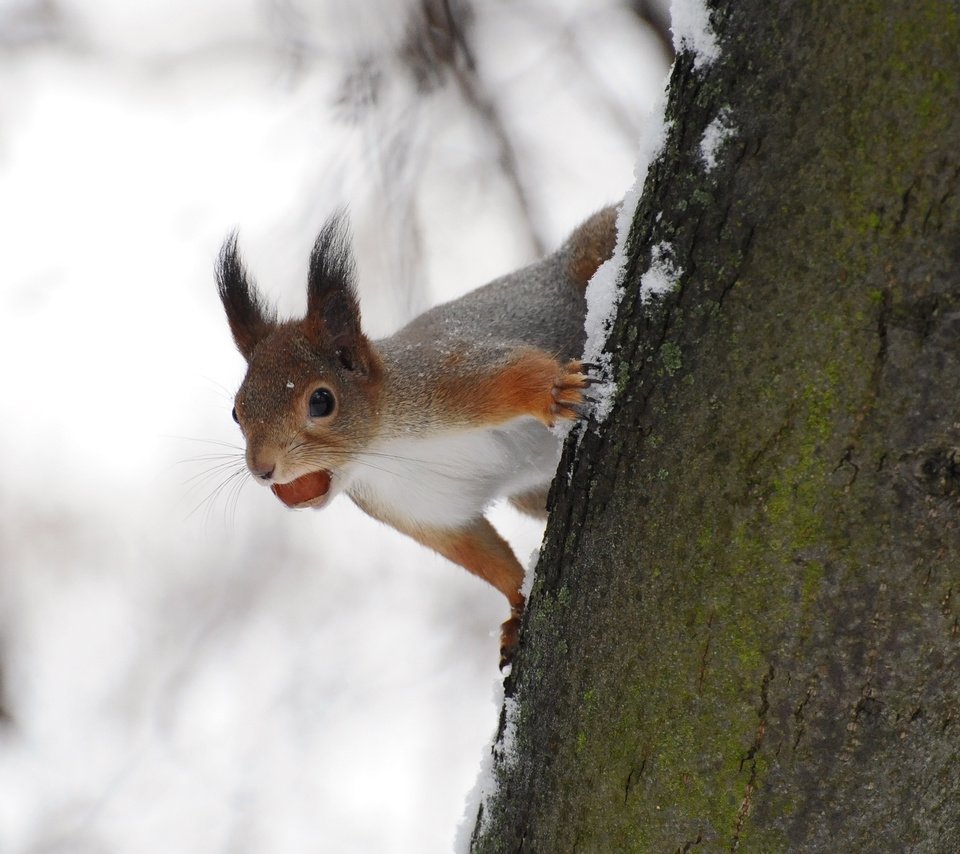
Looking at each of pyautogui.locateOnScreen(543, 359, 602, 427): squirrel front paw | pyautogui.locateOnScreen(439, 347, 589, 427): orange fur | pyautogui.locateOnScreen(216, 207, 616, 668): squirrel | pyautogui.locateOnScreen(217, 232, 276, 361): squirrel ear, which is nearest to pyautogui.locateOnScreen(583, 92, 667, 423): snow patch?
pyautogui.locateOnScreen(543, 359, 602, 427): squirrel front paw

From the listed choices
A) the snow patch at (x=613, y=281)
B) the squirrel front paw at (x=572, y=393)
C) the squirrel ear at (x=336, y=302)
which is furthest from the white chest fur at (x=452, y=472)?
the snow patch at (x=613, y=281)

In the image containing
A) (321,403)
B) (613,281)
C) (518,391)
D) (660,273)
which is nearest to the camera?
(660,273)

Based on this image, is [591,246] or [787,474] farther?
[591,246]

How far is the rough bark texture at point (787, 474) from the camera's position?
3.47ft

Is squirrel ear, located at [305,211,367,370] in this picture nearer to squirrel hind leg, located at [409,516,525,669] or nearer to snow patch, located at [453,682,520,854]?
squirrel hind leg, located at [409,516,525,669]

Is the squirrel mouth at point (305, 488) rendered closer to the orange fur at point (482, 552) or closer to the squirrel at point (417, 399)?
the squirrel at point (417, 399)

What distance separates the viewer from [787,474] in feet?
3.80

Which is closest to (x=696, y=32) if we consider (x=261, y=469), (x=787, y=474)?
(x=787, y=474)

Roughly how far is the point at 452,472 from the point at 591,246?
2.37 feet

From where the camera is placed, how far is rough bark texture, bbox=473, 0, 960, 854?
3.47 feet

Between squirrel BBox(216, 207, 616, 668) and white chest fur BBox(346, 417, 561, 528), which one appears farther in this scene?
white chest fur BBox(346, 417, 561, 528)

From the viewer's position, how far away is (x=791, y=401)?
114 cm

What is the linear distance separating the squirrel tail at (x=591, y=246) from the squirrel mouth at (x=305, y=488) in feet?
2.85

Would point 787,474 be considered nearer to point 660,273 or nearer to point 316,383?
point 660,273
